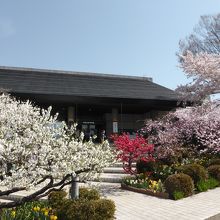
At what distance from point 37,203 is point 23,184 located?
3.43 meters

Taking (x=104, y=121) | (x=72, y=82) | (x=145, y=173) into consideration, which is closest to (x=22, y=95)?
(x=72, y=82)

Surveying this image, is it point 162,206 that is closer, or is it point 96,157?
point 96,157

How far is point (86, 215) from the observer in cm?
718

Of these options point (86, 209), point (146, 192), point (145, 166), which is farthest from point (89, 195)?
point (145, 166)

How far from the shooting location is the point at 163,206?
9633mm

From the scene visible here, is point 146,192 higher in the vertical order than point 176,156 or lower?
lower

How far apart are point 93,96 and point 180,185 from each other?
12986 mm

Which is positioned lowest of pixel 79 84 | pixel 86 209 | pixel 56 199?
pixel 86 209

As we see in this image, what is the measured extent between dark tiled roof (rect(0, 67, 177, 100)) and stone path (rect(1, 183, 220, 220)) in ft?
41.0

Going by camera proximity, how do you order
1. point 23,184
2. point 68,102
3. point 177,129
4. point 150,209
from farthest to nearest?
point 68,102, point 177,129, point 150,209, point 23,184

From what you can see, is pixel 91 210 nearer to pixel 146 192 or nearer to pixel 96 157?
pixel 96 157

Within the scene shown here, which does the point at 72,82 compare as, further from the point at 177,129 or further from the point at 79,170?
the point at 79,170

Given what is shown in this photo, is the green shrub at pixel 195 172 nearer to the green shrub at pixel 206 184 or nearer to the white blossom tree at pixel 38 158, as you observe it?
the green shrub at pixel 206 184

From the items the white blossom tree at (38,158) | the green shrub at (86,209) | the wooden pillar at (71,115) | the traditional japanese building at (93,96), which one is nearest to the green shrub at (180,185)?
the green shrub at (86,209)
